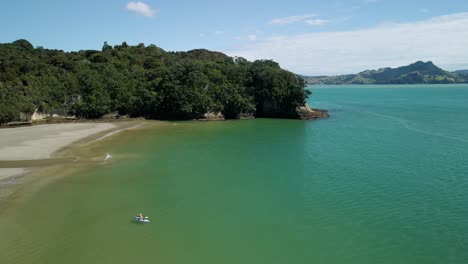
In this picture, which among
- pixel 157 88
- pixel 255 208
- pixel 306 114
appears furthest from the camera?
pixel 157 88

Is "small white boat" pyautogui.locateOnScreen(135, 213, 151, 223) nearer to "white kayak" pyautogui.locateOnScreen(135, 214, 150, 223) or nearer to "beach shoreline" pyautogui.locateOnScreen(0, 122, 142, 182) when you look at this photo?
"white kayak" pyautogui.locateOnScreen(135, 214, 150, 223)

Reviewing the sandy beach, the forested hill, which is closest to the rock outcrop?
the forested hill

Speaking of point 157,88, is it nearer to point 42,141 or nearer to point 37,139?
point 37,139

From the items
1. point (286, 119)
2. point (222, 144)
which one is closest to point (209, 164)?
point (222, 144)

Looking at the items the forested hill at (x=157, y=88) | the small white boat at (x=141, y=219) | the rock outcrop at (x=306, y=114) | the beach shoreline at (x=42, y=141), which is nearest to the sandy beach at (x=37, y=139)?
the beach shoreline at (x=42, y=141)

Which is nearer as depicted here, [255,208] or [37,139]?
[255,208]

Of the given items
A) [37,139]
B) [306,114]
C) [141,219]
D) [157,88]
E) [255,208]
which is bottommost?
[255,208]

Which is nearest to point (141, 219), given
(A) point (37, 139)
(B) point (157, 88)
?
(A) point (37, 139)
